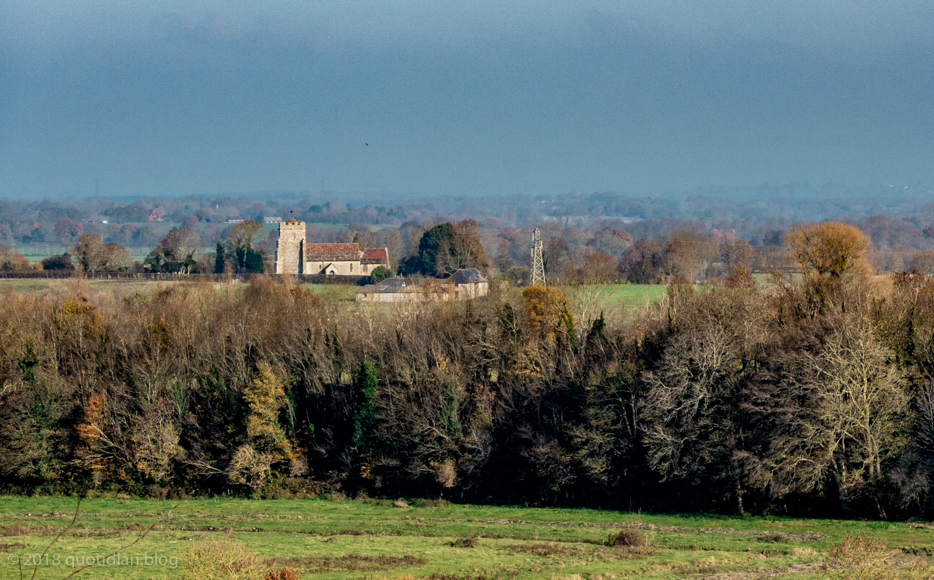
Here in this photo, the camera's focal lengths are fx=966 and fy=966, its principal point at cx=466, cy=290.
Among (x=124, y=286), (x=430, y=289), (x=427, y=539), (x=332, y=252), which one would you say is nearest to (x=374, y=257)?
(x=332, y=252)

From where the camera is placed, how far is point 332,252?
335 feet

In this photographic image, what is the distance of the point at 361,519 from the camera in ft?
116

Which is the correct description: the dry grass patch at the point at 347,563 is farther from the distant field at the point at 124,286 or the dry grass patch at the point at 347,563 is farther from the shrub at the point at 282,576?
the distant field at the point at 124,286

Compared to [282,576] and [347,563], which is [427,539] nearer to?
[347,563]

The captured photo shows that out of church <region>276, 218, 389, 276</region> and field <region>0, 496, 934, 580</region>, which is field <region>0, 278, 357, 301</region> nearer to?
church <region>276, 218, 389, 276</region>

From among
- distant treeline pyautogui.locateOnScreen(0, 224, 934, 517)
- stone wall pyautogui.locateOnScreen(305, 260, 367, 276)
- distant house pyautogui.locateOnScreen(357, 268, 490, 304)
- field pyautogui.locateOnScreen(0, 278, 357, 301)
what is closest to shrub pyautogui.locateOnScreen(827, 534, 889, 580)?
distant treeline pyautogui.locateOnScreen(0, 224, 934, 517)

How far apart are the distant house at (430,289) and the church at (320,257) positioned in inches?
734

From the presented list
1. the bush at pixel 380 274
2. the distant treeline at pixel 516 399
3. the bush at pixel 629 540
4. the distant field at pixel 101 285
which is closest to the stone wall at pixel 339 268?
the bush at pixel 380 274

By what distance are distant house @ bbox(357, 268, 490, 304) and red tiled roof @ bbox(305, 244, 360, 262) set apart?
20735 millimetres

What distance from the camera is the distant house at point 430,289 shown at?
63425 mm

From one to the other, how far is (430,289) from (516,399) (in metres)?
23.0

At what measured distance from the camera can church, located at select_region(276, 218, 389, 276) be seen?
329 feet

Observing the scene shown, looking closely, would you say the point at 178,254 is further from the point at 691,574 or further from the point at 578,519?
the point at 691,574

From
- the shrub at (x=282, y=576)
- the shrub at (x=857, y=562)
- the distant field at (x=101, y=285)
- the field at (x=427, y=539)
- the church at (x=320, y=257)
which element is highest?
the church at (x=320, y=257)
